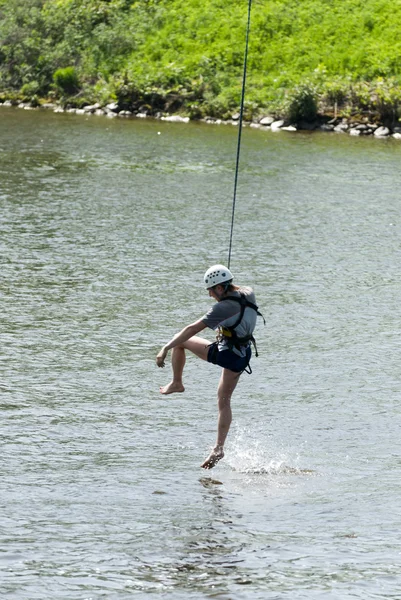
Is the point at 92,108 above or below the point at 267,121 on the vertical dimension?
below

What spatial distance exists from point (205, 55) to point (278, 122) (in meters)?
8.93

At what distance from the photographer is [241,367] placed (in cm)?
1119

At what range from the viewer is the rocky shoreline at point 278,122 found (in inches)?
1817

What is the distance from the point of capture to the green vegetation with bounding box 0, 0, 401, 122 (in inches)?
1965

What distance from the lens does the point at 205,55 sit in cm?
5472

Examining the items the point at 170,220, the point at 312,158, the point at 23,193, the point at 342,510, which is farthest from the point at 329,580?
the point at 312,158

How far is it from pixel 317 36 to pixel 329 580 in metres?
48.8

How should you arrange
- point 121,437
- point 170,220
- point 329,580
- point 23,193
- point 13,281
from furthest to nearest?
point 23,193
point 170,220
point 13,281
point 121,437
point 329,580

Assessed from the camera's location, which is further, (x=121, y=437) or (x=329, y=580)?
(x=121, y=437)

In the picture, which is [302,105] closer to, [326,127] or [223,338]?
[326,127]

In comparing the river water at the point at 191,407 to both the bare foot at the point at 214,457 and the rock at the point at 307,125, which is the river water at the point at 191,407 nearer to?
the bare foot at the point at 214,457

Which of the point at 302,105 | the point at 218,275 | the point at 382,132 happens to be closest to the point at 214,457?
the point at 218,275

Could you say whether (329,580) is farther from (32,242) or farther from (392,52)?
(392,52)

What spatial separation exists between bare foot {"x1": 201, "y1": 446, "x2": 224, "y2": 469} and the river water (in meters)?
0.14
